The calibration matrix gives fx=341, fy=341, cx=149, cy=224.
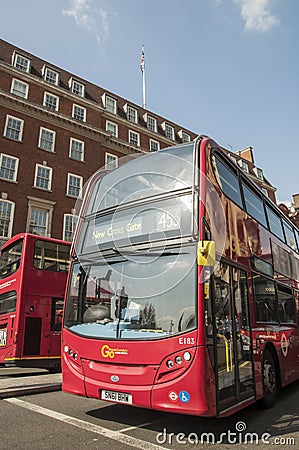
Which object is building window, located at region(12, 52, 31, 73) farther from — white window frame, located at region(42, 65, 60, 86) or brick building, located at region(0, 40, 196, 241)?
white window frame, located at region(42, 65, 60, 86)

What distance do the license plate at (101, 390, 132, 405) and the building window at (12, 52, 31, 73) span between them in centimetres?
2625

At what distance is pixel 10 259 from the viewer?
1107 centimetres

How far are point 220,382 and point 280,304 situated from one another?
3694 mm

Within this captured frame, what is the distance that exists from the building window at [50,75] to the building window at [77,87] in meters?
1.28

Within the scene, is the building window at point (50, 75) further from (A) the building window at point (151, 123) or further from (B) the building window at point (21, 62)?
(A) the building window at point (151, 123)

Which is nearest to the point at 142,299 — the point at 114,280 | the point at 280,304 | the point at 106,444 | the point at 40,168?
the point at 114,280

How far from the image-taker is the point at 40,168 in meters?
23.4

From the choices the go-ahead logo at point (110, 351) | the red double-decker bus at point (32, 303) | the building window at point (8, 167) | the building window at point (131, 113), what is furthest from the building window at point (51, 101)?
the go-ahead logo at point (110, 351)

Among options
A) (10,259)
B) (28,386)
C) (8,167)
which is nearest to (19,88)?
(8,167)

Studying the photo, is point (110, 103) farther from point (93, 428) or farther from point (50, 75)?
point (93, 428)

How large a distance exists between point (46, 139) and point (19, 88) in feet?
13.3

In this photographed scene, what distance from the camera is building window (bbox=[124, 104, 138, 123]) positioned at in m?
31.4

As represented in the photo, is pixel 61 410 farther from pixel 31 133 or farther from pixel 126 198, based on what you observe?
pixel 31 133

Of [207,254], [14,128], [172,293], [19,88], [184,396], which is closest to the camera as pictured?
[184,396]
